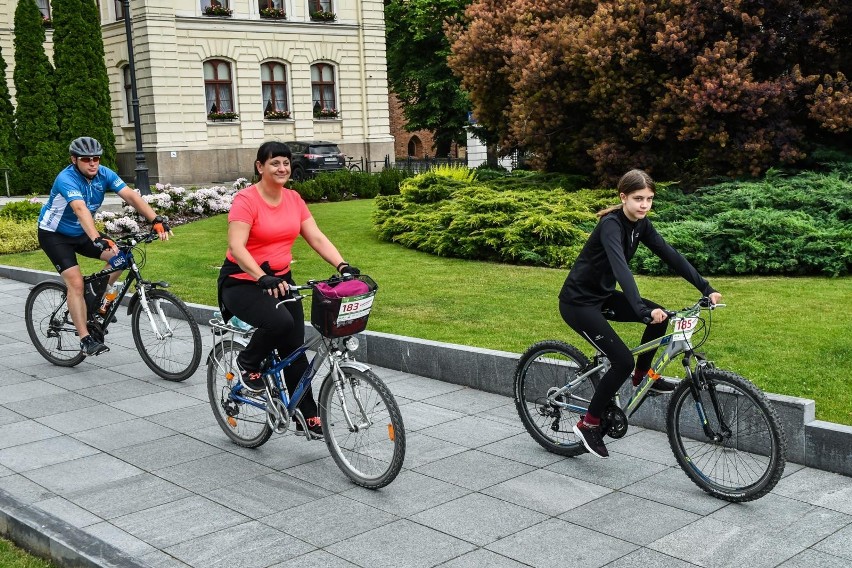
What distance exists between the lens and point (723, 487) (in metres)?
5.42

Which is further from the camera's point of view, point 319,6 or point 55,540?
point 319,6

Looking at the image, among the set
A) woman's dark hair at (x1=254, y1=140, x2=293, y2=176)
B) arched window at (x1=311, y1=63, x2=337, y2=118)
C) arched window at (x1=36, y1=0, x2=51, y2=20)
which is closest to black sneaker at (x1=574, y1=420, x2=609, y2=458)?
woman's dark hair at (x1=254, y1=140, x2=293, y2=176)

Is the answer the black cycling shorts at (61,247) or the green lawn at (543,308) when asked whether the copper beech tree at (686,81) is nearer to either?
the green lawn at (543,308)

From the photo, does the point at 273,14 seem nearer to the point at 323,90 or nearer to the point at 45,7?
the point at 323,90

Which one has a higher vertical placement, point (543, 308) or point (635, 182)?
point (635, 182)

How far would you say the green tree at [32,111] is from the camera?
34969 mm

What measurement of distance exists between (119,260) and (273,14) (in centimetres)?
3425

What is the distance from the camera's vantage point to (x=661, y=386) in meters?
A: 5.85

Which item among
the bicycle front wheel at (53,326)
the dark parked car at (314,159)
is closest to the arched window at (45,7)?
the dark parked car at (314,159)

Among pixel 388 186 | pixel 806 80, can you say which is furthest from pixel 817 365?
pixel 388 186

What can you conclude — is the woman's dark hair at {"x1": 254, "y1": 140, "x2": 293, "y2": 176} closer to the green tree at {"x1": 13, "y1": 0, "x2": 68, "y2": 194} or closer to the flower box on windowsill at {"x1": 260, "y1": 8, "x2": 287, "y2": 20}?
the green tree at {"x1": 13, "y1": 0, "x2": 68, "y2": 194}

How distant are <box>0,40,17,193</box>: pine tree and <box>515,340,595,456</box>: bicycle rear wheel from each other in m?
31.7

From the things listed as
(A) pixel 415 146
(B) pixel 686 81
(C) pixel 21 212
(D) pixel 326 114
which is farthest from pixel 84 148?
(A) pixel 415 146

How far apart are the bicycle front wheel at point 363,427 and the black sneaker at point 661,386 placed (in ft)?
5.00
